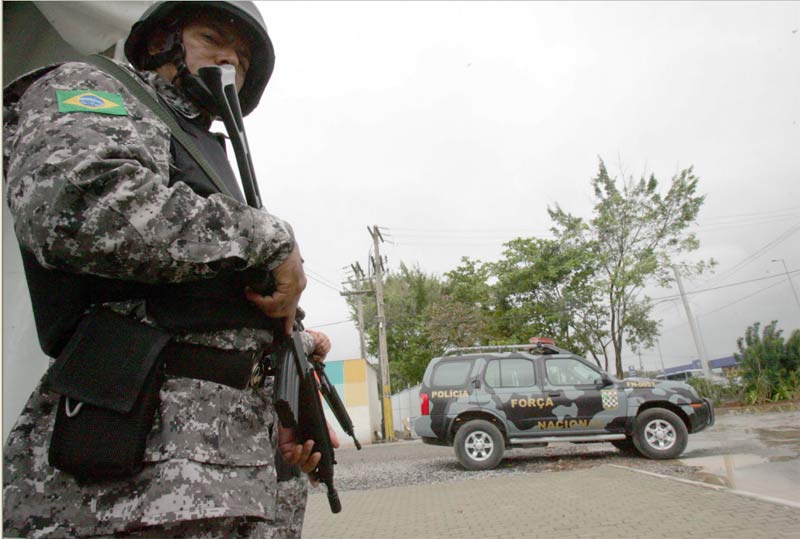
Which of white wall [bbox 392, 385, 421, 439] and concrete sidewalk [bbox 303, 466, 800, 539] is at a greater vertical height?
white wall [bbox 392, 385, 421, 439]

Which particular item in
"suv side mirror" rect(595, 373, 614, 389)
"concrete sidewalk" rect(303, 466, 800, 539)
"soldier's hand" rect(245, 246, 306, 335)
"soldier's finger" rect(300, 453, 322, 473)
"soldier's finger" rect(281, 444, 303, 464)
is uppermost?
"suv side mirror" rect(595, 373, 614, 389)

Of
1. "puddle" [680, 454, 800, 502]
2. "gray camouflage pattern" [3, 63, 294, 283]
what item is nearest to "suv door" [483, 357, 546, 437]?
"puddle" [680, 454, 800, 502]

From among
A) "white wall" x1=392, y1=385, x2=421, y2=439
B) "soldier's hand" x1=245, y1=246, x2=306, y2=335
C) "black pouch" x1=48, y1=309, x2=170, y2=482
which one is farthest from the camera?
"white wall" x1=392, y1=385, x2=421, y2=439

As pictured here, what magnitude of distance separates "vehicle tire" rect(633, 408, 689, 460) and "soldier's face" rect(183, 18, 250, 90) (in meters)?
8.58

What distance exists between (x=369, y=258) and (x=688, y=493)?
72.1 ft

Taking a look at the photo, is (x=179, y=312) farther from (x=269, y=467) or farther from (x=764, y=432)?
(x=764, y=432)

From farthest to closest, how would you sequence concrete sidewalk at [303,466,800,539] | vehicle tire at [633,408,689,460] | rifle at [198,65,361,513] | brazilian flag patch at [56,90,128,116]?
vehicle tire at [633,408,689,460] → concrete sidewalk at [303,466,800,539] → rifle at [198,65,361,513] → brazilian flag patch at [56,90,128,116]

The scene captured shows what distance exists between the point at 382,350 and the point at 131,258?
2191 centimetres

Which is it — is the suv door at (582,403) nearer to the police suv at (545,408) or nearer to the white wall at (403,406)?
the police suv at (545,408)

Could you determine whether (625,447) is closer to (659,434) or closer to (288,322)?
(659,434)

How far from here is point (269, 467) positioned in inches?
49.7

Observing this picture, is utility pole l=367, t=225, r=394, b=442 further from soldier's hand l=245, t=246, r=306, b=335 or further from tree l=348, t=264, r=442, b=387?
soldier's hand l=245, t=246, r=306, b=335

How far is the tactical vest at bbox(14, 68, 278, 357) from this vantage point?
3.67ft

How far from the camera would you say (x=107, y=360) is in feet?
3.49
